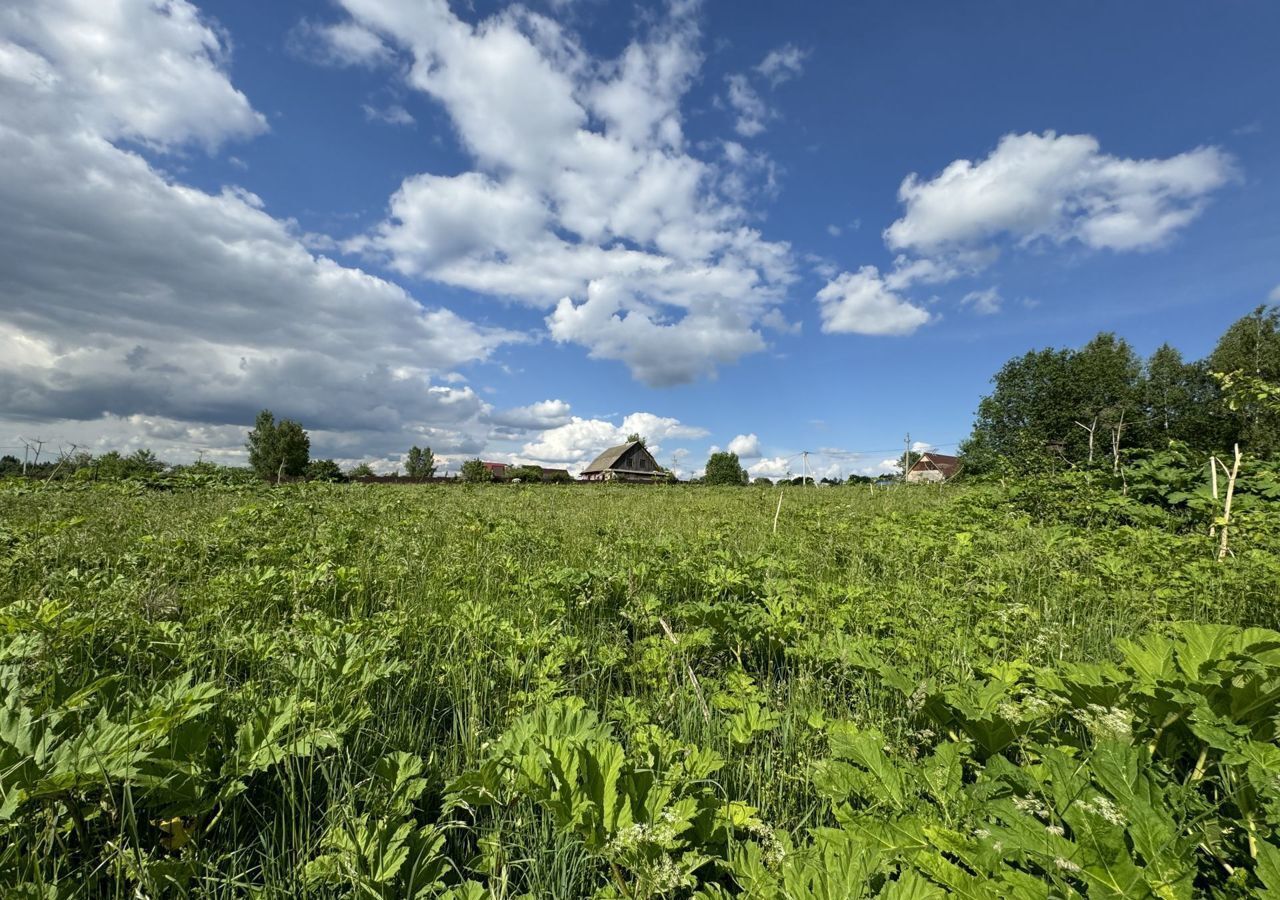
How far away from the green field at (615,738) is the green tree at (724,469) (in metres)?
45.7

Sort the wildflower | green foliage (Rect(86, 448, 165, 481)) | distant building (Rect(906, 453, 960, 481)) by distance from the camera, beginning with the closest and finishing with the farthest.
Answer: the wildflower, green foliage (Rect(86, 448, 165, 481)), distant building (Rect(906, 453, 960, 481))

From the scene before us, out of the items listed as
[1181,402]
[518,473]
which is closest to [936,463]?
[1181,402]

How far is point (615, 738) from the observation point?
242cm

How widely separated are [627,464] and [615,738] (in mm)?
66856

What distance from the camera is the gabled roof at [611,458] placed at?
2660 inches

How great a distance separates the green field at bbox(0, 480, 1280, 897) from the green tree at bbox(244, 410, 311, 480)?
44066 millimetres

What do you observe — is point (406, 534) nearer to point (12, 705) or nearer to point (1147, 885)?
point (12, 705)

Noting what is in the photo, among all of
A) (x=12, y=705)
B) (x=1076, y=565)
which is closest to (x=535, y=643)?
(x=12, y=705)

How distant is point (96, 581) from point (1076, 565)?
9.15 meters

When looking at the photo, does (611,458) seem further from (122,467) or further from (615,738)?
(615,738)

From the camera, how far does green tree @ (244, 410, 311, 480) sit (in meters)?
42.1

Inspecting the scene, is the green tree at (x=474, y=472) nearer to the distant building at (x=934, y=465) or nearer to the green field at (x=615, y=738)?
the green field at (x=615, y=738)

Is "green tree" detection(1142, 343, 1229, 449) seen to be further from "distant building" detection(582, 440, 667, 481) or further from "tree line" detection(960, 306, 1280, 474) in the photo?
"distant building" detection(582, 440, 667, 481)

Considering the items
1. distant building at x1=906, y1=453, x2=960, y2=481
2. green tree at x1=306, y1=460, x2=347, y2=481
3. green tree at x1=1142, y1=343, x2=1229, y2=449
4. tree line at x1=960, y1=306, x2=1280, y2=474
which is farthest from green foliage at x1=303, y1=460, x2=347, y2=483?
distant building at x1=906, y1=453, x2=960, y2=481
